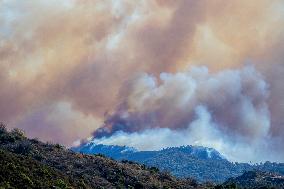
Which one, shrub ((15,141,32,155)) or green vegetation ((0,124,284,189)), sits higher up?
shrub ((15,141,32,155))

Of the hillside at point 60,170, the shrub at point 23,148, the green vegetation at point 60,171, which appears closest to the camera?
the green vegetation at point 60,171

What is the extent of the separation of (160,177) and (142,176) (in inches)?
400

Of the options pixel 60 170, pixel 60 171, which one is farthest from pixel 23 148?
pixel 60 171

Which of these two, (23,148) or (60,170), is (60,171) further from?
(23,148)

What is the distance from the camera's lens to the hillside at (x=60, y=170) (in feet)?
315

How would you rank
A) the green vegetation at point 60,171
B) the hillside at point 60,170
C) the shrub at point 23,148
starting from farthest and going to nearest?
the shrub at point 23,148 < the hillside at point 60,170 < the green vegetation at point 60,171

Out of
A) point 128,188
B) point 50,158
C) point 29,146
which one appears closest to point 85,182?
point 128,188

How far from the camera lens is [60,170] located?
12788cm

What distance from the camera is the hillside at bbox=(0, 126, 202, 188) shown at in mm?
95875

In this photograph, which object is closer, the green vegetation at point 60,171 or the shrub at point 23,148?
the green vegetation at point 60,171

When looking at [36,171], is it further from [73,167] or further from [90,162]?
[90,162]

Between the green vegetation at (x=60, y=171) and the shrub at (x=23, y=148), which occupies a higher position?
the shrub at (x=23, y=148)

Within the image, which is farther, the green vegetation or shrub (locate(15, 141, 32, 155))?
shrub (locate(15, 141, 32, 155))

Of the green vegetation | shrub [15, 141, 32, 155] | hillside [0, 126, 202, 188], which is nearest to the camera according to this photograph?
the green vegetation
